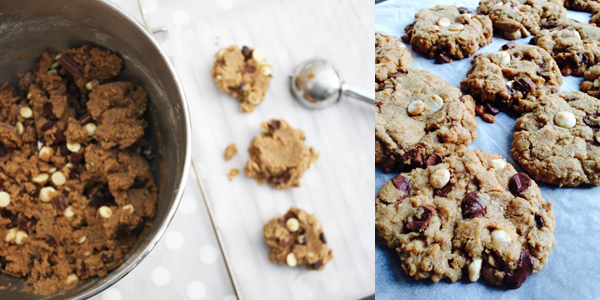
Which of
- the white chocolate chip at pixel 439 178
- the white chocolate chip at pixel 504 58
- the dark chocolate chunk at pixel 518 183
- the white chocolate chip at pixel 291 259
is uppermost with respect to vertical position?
the white chocolate chip at pixel 504 58

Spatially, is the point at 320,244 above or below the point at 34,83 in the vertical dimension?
below

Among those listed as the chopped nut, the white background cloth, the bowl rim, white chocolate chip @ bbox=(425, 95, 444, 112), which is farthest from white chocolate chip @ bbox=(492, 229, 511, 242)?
the chopped nut

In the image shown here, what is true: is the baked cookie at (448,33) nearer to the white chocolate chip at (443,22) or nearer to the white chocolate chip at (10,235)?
the white chocolate chip at (443,22)

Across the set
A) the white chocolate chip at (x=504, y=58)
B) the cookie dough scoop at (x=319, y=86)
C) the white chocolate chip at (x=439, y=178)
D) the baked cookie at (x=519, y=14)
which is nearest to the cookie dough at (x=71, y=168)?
the cookie dough scoop at (x=319, y=86)

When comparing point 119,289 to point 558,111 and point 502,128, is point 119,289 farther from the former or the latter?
point 558,111

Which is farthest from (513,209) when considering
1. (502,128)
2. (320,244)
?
(320,244)
